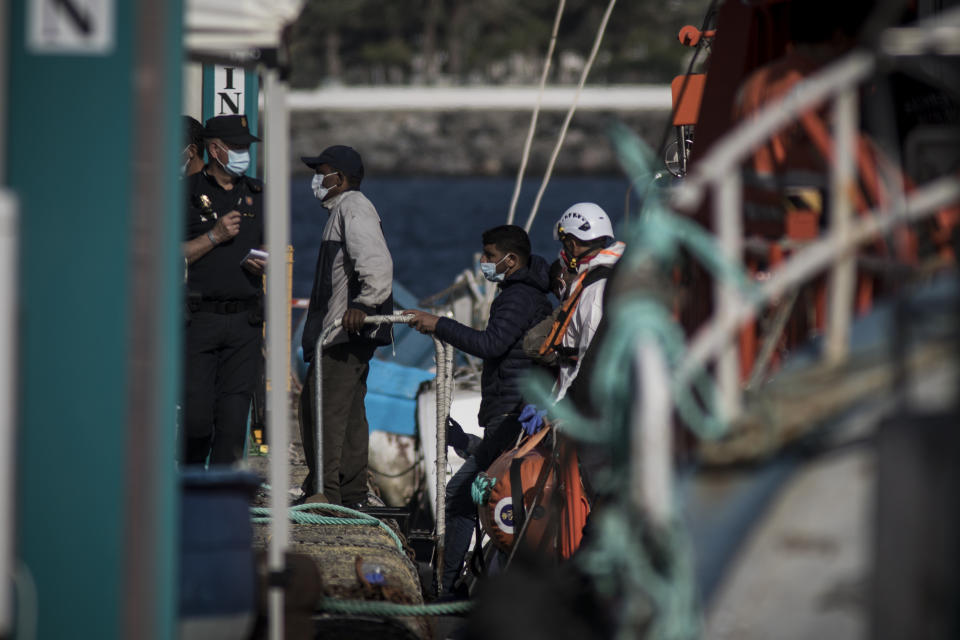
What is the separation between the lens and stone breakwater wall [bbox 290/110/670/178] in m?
92.6

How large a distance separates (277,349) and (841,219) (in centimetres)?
201

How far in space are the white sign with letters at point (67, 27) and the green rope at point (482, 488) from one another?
369cm

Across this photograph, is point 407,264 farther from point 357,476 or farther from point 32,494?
point 32,494

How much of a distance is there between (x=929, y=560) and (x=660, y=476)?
59 centimetres

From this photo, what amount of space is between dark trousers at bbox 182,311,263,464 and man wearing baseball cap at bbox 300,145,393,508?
41cm

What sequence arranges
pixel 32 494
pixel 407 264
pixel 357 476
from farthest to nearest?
pixel 407 264 < pixel 357 476 < pixel 32 494


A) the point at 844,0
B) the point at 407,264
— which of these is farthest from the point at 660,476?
the point at 407,264

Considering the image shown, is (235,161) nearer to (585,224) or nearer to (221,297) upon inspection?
(221,297)

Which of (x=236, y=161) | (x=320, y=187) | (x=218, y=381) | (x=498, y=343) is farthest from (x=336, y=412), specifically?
(x=236, y=161)

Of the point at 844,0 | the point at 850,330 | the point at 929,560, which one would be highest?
the point at 844,0

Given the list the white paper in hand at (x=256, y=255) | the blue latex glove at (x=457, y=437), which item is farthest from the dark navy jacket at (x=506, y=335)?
the blue latex glove at (x=457, y=437)

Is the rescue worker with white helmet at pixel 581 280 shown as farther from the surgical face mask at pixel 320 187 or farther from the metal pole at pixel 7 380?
the metal pole at pixel 7 380

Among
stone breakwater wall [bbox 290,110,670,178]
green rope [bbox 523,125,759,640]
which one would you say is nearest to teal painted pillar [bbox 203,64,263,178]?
green rope [bbox 523,125,759,640]

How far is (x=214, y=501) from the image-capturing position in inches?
148
